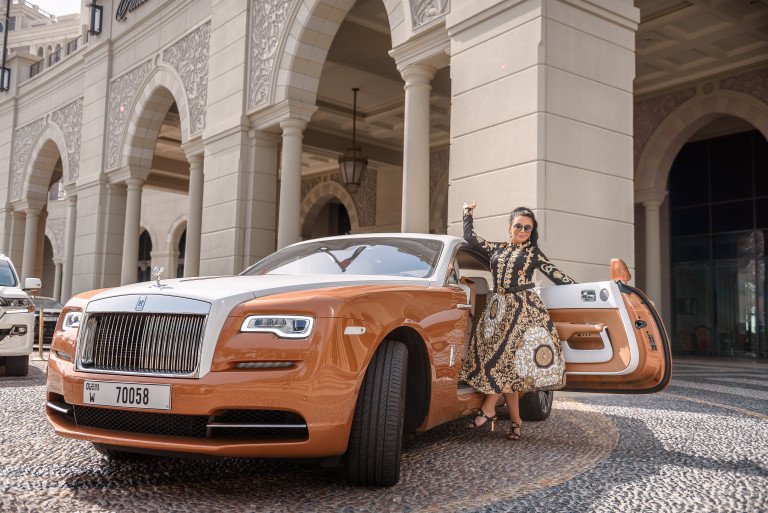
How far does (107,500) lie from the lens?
2.88m

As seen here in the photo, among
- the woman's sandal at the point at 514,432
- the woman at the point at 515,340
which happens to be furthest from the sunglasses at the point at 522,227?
the woman's sandal at the point at 514,432

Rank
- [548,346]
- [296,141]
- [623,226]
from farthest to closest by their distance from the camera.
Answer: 1. [296,141]
2. [623,226]
3. [548,346]

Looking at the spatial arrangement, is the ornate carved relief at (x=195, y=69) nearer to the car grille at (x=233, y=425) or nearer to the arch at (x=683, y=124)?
the arch at (x=683, y=124)

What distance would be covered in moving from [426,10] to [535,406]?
5.85 m

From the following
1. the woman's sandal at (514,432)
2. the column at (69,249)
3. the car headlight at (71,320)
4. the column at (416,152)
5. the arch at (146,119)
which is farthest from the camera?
the column at (69,249)

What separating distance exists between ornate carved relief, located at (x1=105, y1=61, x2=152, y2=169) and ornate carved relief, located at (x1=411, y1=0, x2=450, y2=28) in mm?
9431

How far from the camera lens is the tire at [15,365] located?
792cm

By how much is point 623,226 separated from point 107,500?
6.55 meters

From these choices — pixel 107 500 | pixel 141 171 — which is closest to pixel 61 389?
pixel 107 500

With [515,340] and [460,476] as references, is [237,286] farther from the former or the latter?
[515,340]

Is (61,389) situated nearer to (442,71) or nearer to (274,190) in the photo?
(274,190)

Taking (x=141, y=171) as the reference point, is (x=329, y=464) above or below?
below

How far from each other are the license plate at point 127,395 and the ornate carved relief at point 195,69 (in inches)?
453

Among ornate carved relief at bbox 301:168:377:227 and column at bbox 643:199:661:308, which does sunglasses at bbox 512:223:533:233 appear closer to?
column at bbox 643:199:661:308
